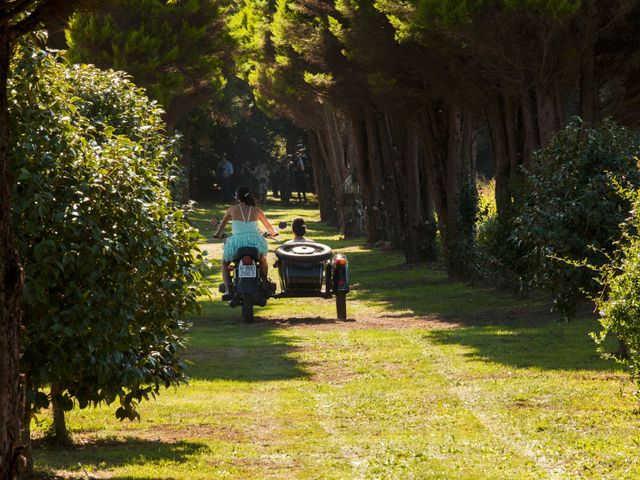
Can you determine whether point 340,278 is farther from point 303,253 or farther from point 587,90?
point 587,90

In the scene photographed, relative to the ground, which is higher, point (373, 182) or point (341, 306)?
point (373, 182)

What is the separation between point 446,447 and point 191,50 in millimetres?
21688

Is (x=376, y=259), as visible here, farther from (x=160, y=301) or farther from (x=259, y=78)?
(x=160, y=301)

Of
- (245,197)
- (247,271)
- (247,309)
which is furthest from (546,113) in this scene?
(247,309)

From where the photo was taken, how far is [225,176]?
64.4m

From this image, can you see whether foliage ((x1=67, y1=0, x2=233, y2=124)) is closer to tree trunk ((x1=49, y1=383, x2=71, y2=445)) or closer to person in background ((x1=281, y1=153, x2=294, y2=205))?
tree trunk ((x1=49, y1=383, x2=71, y2=445))

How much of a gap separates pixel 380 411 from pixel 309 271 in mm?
7860

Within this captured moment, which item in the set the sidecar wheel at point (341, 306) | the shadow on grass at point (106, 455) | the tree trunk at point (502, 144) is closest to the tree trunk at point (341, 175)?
the tree trunk at point (502, 144)

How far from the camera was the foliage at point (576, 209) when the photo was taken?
13.5m

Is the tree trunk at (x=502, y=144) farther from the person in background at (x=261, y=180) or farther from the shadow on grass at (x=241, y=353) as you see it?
the person in background at (x=261, y=180)

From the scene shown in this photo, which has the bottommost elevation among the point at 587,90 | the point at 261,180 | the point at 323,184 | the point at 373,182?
the point at 373,182

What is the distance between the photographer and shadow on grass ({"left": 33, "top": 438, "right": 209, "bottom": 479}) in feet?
29.0

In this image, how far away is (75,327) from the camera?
8266mm

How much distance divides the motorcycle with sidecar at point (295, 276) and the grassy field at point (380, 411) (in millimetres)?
441
